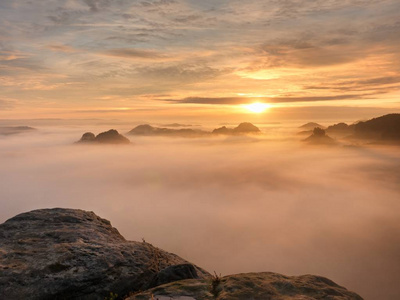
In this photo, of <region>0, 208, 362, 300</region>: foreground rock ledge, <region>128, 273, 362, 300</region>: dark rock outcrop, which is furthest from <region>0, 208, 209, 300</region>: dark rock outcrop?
<region>128, 273, 362, 300</region>: dark rock outcrop

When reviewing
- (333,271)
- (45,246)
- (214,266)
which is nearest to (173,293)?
(45,246)

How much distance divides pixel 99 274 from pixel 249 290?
7182mm

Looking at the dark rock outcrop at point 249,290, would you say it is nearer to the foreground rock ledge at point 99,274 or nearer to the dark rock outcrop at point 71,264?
the foreground rock ledge at point 99,274

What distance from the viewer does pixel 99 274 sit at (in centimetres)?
1302

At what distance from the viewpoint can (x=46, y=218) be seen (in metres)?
18.4

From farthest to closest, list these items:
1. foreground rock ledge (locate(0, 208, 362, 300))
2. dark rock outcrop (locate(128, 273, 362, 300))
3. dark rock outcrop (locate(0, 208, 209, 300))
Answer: dark rock outcrop (locate(0, 208, 209, 300)) → foreground rock ledge (locate(0, 208, 362, 300)) → dark rock outcrop (locate(128, 273, 362, 300))

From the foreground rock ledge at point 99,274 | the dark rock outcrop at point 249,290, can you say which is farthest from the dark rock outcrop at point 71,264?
the dark rock outcrop at point 249,290

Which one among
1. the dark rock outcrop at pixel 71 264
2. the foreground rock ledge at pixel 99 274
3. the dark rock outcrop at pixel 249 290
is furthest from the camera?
the dark rock outcrop at pixel 71 264

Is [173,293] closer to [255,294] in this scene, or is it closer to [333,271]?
[255,294]

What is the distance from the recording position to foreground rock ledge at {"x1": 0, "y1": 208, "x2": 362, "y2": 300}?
964cm

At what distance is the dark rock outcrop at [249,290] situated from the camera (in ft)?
30.0

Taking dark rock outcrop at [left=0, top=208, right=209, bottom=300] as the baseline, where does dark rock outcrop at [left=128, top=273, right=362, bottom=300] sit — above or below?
above

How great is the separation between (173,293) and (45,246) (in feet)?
27.8

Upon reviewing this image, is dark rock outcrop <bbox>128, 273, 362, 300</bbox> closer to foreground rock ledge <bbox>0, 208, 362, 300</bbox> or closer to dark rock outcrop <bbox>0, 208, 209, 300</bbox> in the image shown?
foreground rock ledge <bbox>0, 208, 362, 300</bbox>
